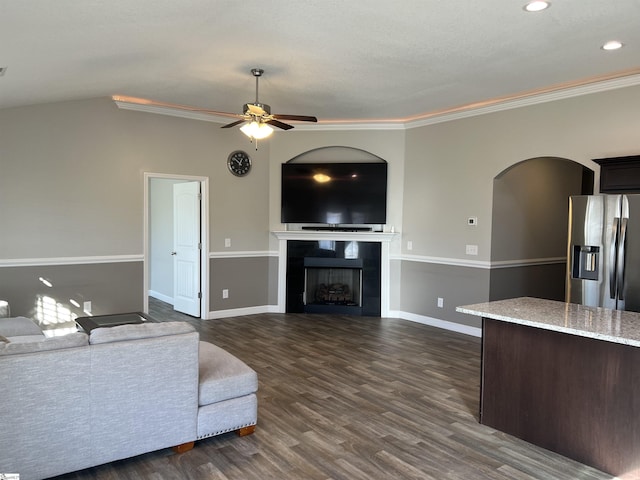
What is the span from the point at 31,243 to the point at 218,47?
3.25 metres

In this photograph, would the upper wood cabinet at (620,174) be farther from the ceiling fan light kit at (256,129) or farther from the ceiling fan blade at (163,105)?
the ceiling fan blade at (163,105)

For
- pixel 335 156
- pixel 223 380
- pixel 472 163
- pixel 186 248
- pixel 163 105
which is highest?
pixel 163 105

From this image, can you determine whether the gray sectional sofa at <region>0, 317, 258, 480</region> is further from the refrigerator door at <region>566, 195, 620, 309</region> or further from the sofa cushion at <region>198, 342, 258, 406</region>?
the refrigerator door at <region>566, 195, 620, 309</region>

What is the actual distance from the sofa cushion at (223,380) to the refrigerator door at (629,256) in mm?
3169

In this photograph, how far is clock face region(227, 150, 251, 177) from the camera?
670 centimetres

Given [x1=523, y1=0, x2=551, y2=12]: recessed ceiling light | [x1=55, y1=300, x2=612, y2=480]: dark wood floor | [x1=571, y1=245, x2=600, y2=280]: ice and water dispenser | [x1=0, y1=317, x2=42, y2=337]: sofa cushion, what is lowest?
[x1=55, y1=300, x2=612, y2=480]: dark wood floor

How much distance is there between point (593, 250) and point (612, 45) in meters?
1.70

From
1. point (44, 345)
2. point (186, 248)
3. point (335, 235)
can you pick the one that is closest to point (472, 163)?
point (335, 235)

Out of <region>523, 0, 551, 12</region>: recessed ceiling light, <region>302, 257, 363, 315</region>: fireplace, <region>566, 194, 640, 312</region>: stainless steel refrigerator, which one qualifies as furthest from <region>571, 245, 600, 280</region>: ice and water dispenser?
<region>302, 257, 363, 315</region>: fireplace

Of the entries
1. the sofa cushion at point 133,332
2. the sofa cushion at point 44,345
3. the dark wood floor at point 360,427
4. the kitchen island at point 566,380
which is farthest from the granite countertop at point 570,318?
the sofa cushion at point 44,345

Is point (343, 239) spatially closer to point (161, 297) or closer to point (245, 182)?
point (245, 182)

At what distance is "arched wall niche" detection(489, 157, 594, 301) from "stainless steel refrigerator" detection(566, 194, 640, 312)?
1.45 metres

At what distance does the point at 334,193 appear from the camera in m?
6.91

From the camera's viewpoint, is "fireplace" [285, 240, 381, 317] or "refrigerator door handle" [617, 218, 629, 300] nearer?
"refrigerator door handle" [617, 218, 629, 300]
